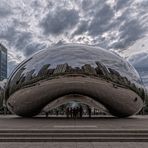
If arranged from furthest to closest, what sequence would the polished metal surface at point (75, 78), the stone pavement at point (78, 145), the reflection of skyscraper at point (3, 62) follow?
the reflection of skyscraper at point (3, 62)
the polished metal surface at point (75, 78)
the stone pavement at point (78, 145)

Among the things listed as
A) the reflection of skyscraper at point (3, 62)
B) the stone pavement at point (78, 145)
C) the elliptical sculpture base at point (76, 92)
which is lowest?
the stone pavement at point (78, 145)

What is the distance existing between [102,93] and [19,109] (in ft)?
20.1

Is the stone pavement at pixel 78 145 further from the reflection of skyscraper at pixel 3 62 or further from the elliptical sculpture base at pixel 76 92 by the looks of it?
the reflection of skyscraper at pixel 3 62

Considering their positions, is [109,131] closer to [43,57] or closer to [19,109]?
[43,57]

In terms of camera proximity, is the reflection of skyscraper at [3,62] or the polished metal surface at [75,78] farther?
the reflection of skyscraper at [3,62]

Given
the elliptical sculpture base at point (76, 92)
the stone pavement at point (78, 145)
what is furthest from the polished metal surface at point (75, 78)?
the stone pavement at point (78, 145)

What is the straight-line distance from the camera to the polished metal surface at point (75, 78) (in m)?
22.3

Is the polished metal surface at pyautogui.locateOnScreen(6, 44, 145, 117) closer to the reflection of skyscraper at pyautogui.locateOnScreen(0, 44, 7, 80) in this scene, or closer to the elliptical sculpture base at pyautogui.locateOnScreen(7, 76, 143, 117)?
the elliptical sculpture base at pyautogui.locateOnScreen(7, 76, 143, 117)

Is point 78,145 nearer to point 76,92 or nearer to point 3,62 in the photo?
point 76,92

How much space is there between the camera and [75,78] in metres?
22.3

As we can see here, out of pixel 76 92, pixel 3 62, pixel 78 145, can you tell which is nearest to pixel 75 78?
pixel 76 92

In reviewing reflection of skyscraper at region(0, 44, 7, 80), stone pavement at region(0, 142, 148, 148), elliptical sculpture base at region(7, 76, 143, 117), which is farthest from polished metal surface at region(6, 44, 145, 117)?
reflection of skyscraper at region(0, 44, 7, 80)

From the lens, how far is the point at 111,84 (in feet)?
73.6

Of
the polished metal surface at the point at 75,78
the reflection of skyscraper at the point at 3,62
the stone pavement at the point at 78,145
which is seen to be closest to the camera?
the stone pavement at the point at 78,145
